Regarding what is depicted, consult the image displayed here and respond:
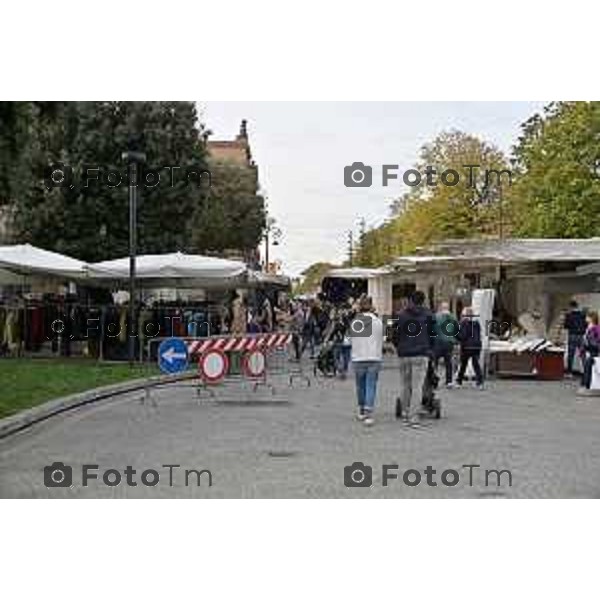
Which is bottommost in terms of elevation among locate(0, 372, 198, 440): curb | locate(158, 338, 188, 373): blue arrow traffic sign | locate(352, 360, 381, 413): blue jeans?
locate(0, 372, 198, 440): curb

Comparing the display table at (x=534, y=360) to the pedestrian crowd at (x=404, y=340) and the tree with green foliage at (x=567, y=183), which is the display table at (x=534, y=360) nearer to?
the pedestrian crowd at (x=404, y=340)

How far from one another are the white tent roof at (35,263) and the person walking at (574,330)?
33.7 feet

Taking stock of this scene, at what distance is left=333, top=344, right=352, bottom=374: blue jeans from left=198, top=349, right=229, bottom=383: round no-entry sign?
15.5 ft

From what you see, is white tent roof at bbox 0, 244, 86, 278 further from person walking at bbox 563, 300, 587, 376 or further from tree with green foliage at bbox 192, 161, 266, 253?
tree with green foliage at bbox 192, 161, 266, 253

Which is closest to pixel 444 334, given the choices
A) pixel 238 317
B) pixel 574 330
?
pixel 574 330

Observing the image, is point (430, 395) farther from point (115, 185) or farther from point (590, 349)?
point (115, 185)

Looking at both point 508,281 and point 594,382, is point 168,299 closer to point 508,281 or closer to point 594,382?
point 508,281

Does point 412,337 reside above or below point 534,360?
above

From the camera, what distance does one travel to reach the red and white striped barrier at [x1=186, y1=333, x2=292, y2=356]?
17.2 metres

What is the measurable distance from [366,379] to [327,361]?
7993mm

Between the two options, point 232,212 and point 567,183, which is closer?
point 567,183

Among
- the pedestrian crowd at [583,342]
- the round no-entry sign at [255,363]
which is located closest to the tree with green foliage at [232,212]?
the pedestrian crowd at [583,342]

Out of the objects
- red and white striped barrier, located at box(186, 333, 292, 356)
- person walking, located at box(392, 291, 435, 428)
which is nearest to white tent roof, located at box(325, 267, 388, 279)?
red and white striped barrier, located at box(186, 333, 292, 356)

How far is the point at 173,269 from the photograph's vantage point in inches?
925
